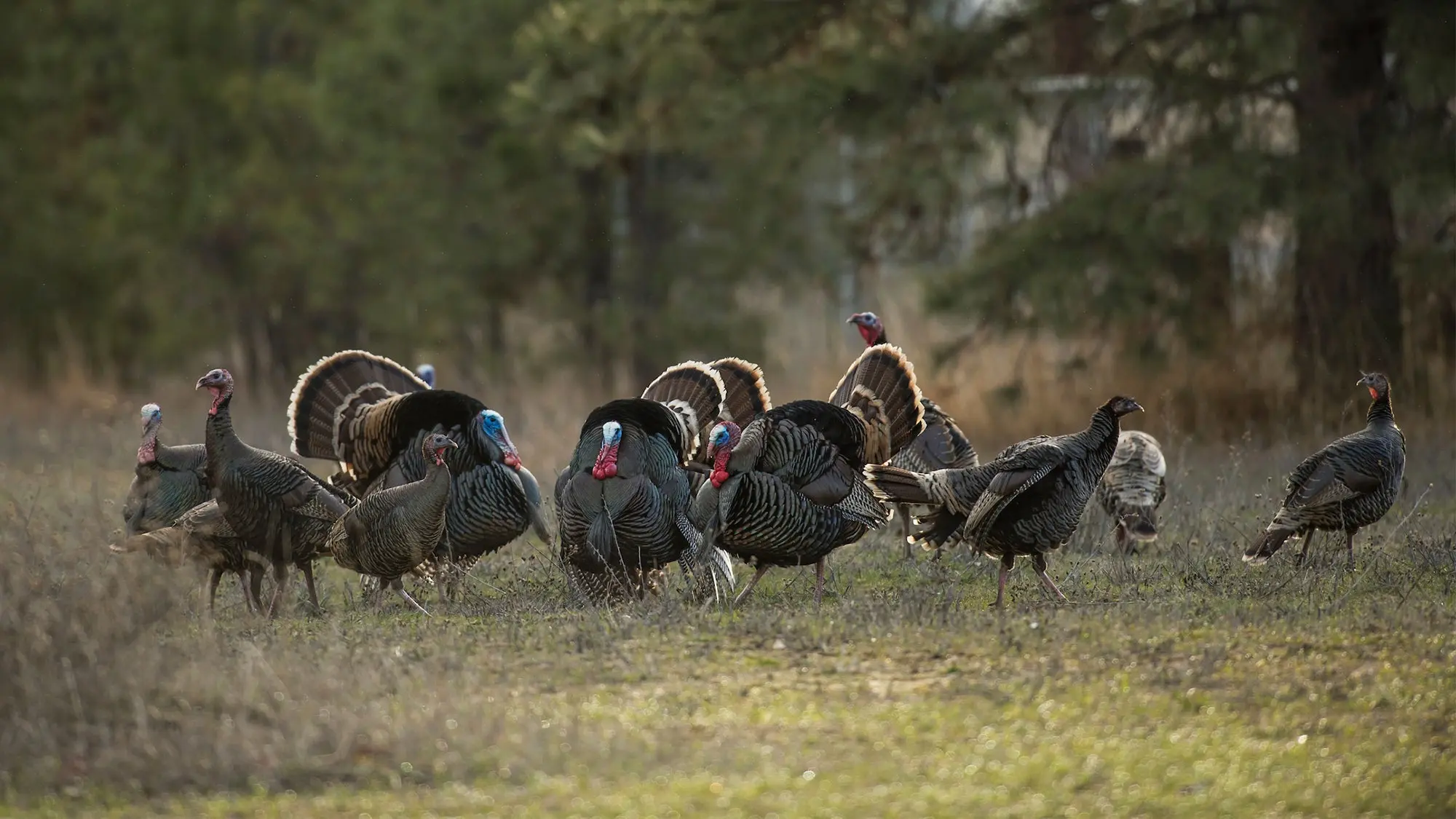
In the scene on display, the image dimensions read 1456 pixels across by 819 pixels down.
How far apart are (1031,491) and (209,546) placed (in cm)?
350

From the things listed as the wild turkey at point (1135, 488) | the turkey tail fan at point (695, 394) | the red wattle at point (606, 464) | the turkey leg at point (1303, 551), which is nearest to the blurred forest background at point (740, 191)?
the wild turkey at point (1135, 488)

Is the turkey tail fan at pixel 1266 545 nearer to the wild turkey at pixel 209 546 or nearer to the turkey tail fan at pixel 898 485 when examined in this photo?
the turkey tail fan at pixel 898 485

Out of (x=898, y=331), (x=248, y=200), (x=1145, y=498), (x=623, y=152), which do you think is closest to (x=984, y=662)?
(x=1145, y=498)

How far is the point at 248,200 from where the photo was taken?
2248cm

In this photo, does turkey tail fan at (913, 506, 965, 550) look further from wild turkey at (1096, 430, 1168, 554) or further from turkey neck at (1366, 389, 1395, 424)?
turkey neck at (1366, 389, 1395, 424)

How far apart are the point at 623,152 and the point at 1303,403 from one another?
7068mm

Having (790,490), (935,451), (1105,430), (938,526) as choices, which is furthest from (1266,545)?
(790,490)

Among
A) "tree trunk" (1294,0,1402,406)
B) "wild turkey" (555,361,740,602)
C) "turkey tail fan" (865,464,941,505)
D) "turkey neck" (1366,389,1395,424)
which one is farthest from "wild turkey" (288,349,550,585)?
"tree trunk" (1294,0,1402,406)

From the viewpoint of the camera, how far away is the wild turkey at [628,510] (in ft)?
25.6

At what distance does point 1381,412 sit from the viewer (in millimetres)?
8352

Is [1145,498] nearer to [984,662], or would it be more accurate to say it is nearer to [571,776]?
[984,662]

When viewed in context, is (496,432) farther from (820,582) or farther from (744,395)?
(820,582)

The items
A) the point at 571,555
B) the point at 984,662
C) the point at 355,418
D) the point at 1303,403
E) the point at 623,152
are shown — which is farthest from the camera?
the point at 623,152

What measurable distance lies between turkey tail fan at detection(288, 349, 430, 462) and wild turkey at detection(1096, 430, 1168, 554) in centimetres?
356
